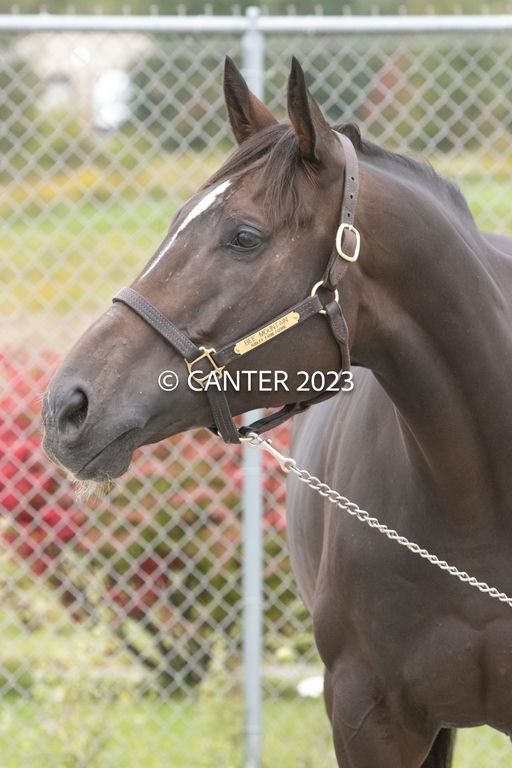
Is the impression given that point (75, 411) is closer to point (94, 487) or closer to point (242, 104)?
point (94, 487)

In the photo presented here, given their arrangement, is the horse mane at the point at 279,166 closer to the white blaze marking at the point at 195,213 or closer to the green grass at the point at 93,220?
the white blaze marking at the point at 195,213

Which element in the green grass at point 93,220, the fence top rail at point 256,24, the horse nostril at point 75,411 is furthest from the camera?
the green grass at point 93,220

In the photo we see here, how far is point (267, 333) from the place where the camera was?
2051 millimetres

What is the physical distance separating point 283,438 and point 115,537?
859mm

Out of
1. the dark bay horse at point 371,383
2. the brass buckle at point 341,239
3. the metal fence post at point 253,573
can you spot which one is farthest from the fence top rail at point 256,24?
the brass buckle at point 341,239

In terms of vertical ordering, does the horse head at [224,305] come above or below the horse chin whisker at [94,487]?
above

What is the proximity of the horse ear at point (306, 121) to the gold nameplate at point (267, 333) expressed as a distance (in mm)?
301

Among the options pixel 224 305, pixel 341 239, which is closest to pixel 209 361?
pixel 224 305

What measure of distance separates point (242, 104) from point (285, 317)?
19.0 inches

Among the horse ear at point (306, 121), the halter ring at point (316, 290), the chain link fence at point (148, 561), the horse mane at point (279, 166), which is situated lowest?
the chain link fence at point (148, 561)

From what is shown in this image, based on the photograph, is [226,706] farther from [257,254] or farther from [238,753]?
[257,254]

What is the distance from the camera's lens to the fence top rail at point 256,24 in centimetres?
395

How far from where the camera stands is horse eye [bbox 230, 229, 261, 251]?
6.67 ft

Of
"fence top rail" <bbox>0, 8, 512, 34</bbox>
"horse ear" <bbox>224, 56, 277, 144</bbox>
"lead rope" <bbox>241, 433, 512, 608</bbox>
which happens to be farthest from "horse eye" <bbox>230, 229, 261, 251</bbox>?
"fence top rail" <bbox>0, 8, 512, 34</bbox>
